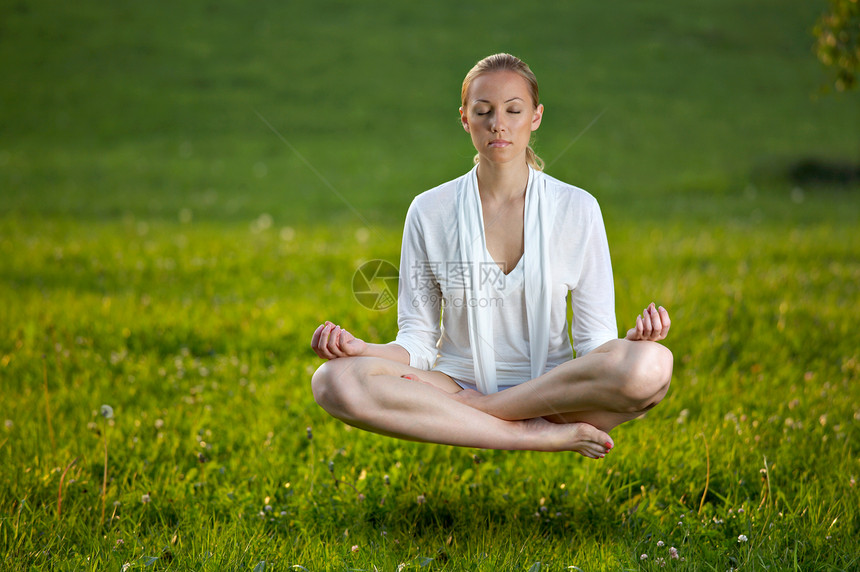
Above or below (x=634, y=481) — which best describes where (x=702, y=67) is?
above

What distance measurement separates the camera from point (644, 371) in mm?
3256

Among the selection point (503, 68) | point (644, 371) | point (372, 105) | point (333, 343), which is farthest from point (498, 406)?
point (372, 105)

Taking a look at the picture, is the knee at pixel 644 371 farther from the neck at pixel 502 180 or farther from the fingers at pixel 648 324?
the neck at pixel 502 180

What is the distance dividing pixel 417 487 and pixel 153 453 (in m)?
1.56

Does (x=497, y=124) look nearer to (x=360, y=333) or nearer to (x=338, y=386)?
(x=338, y=386)

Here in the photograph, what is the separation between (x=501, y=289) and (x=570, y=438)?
29.4 inches

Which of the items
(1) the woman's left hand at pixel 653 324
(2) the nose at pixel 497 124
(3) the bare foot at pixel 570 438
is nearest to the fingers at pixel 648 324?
(1) the woman's left hand at pixel 653 324

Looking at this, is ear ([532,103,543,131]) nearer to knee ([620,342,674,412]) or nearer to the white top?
the white top

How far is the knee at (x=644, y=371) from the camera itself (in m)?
3.26

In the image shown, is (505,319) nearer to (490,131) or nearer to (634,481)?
(490,131)

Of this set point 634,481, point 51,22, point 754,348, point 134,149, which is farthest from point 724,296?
point 51,22

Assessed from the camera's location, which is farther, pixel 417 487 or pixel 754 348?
pixel 754 348

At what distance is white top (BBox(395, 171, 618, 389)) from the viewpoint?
3.76 meters

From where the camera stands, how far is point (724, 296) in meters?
7.35
